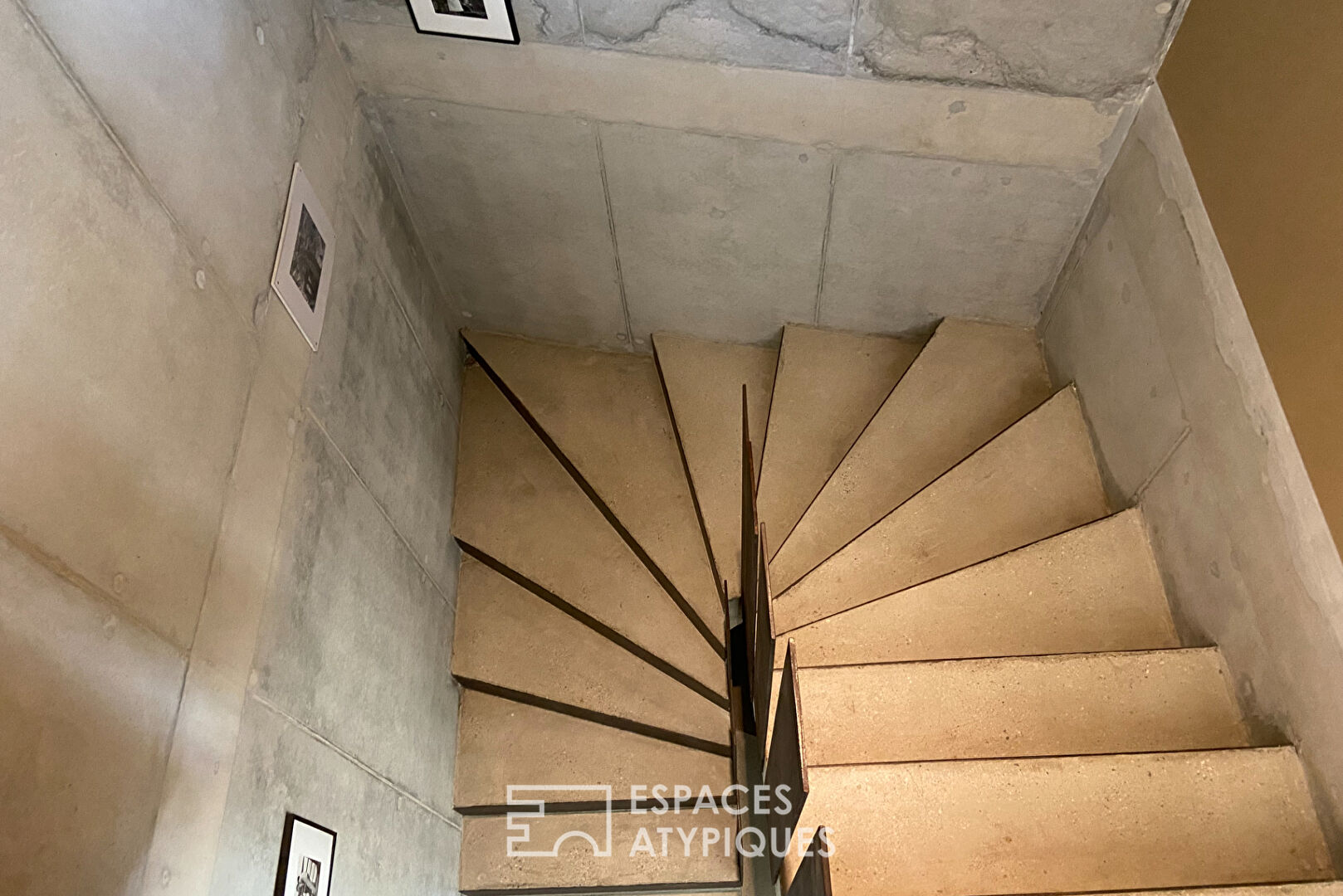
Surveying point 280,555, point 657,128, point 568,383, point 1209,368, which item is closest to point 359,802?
point 280,555

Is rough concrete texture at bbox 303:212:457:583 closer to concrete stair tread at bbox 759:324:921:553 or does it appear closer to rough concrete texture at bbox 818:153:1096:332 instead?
concrete stair tread at bbox 759:324:921:553

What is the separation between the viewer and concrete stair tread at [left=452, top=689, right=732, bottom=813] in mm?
3174

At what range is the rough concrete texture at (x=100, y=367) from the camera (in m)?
1.29

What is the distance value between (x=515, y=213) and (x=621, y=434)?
38.1 inches

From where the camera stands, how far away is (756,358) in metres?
3.71

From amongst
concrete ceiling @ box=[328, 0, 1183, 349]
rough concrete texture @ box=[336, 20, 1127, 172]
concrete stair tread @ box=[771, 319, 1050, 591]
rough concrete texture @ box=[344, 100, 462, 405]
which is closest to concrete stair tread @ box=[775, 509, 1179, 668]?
concrete stair tread @ box=[771, 319, 1050, 591]

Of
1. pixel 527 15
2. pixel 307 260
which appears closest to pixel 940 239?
pixel 527 15

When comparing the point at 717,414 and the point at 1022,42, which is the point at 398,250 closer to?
the point at 717,414

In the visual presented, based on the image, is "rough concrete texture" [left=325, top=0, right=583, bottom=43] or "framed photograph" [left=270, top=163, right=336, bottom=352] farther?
"rough concrete texture" [left=325, top=0, right=583, bottom=43]

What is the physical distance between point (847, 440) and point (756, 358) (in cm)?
54

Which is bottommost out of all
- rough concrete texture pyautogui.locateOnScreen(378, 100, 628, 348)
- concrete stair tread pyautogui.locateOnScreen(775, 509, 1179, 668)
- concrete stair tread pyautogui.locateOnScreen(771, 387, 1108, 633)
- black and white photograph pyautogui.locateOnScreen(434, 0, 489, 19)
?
concrete stair tread pyautogui.locateOnScreen(775, 509, 1179, 668)

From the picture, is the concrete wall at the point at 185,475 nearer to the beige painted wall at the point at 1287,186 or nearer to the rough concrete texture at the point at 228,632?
the rough concrete texture at the point at 228,632

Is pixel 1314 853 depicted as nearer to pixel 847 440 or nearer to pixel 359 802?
pixel 847 440

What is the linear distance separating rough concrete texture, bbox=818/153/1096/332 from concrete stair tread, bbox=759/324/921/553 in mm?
A: 105
